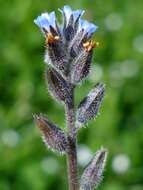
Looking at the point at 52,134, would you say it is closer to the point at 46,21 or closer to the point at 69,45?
the point at 69,45

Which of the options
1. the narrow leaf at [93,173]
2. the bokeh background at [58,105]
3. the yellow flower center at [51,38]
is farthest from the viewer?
the bokeh background at [58,105]

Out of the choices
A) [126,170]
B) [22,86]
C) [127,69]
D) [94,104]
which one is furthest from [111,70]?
[94,104]

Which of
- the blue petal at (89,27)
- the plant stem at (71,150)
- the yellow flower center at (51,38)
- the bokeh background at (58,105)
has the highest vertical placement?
the bokeh background at (58,105)

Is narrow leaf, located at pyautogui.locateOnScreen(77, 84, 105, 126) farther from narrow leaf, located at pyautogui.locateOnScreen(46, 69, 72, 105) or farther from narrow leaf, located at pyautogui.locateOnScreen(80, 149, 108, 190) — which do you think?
narrow leaf, located at pyautogui.locateOnScreen(80, 149, 108, 190)

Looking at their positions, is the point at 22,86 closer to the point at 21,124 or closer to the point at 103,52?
the point at 21,124

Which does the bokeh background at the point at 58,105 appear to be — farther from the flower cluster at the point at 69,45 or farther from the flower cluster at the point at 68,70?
the flower cluster at the point at 69,45

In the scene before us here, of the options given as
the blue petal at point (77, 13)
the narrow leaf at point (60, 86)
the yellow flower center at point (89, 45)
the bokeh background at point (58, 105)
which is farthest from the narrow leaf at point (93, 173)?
the bokeh background at point (58, 105)

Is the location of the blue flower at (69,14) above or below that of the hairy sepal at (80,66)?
above

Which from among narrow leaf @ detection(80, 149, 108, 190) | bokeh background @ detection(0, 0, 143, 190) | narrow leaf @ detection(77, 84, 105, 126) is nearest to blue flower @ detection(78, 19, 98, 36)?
narrow leaf @ detection(77, 84, 105, 126)
